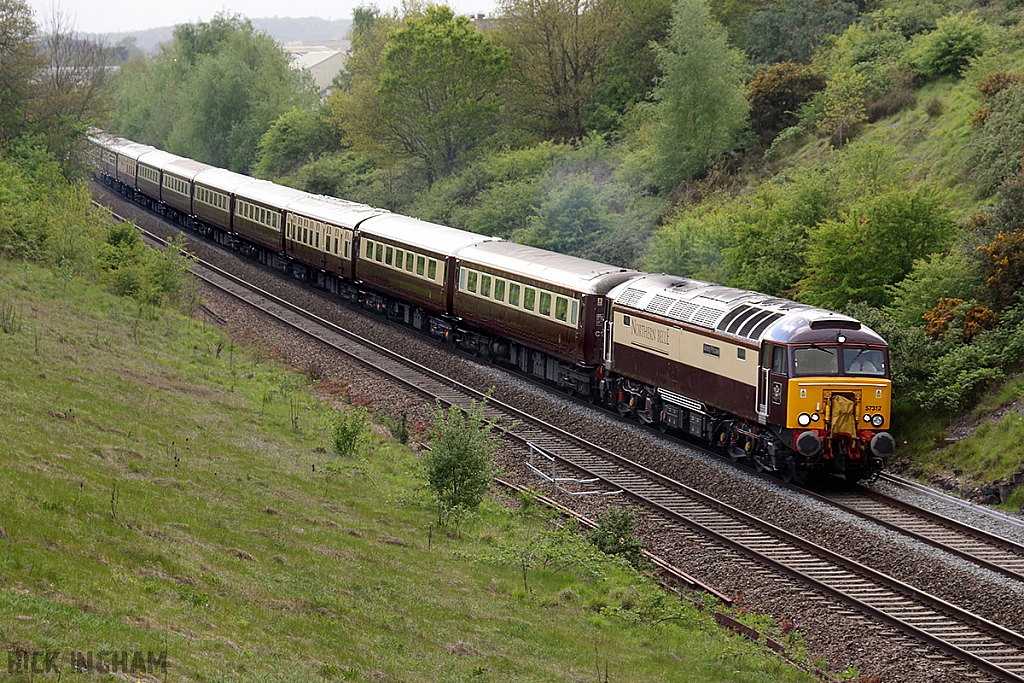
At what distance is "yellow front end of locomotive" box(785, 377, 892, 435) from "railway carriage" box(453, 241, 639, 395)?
706 centimetres

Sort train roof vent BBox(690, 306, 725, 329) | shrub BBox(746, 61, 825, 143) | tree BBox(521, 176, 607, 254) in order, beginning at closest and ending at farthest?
1. train roof vent BBox(690, 306, 725, 329)
2. tree BBox(521, 176, 607, 254)
3. shrub BBox(746, 61, 825, 143)

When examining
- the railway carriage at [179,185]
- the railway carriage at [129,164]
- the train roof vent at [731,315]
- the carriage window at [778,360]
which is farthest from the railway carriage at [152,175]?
the carriage window at [778,360]

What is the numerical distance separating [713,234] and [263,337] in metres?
15.6

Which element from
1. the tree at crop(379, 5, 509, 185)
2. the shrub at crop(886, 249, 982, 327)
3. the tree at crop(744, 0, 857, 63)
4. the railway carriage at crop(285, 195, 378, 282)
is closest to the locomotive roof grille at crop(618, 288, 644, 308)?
the shrub at crop(886, 249, 982, 327)

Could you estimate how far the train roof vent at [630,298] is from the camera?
2602cm

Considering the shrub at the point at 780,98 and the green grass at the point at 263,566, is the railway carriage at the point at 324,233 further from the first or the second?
the shrub at the point at 780,98

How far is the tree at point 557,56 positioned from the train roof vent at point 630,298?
3870cm

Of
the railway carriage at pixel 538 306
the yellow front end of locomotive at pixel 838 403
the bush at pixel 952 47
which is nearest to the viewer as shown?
the yellow front end of locomotive at pixel 838 403

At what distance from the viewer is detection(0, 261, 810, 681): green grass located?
985cm

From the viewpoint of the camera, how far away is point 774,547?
1823 centimetres

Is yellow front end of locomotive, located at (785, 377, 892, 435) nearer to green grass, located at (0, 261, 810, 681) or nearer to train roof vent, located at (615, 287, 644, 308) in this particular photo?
train roof vent, located at (615, 287, 644, 308)

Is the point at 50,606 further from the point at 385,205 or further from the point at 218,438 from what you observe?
the point at 385,205

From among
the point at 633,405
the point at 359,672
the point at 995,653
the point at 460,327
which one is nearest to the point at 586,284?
the point at 633,405

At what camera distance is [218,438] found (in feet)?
66.6
